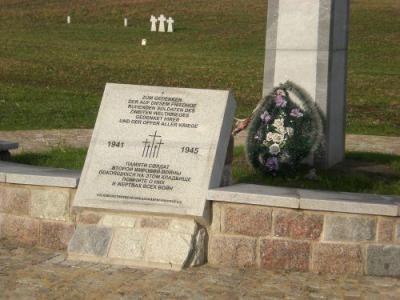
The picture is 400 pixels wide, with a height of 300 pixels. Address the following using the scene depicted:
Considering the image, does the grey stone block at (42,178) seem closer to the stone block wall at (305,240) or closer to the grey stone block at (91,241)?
the grey stone block at (91,241)

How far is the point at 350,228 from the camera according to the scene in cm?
564

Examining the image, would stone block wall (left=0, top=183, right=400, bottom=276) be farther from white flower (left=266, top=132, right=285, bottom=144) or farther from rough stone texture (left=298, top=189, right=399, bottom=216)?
white flower (left=266, top=132, right=285, bottom=144)

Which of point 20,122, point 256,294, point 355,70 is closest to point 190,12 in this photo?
point 355,70

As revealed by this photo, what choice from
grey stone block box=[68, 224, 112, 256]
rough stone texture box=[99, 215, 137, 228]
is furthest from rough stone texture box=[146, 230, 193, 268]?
grey stone block box=[68, 224, 112, 256]

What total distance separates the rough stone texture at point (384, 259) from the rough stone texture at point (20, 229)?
2.53 m

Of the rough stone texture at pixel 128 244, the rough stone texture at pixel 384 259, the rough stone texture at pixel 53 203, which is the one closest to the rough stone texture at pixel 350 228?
the rough stone texture at pixel 384 259

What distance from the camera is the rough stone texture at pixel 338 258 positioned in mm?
5684

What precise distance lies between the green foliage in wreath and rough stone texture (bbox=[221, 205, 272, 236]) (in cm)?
216

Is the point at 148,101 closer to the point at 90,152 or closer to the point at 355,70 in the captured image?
the point at 90,152

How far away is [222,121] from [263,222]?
877 mm

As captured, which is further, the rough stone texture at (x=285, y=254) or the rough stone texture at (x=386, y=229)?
the rough stone texture at (x=285, y=254)

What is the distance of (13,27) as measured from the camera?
38000 millimetres

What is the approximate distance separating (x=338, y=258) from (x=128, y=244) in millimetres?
1498

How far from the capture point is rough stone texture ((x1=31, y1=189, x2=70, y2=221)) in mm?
6219
